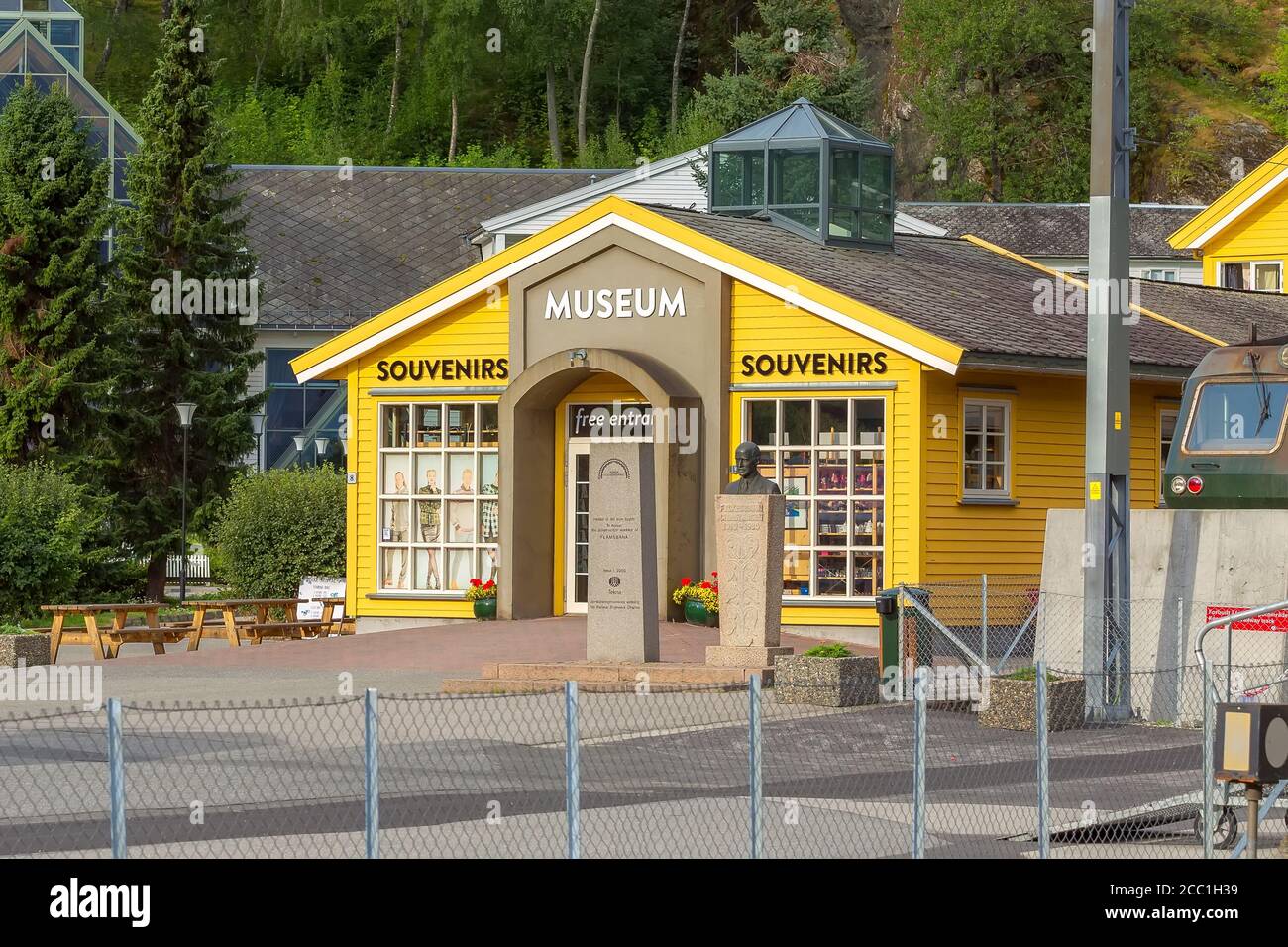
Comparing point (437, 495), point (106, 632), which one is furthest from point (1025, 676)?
point (106, 632)

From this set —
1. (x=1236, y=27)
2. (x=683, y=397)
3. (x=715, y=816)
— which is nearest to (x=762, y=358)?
(x=683, y=397)

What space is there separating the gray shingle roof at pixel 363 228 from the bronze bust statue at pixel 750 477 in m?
35.3

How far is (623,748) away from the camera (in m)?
17.7

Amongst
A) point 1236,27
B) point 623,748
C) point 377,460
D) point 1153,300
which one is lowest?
point 623,748

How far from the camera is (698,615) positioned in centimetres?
2731

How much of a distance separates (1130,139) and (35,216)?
25313 millimetres

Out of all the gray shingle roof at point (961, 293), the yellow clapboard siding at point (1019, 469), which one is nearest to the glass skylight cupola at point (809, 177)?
the gray shingle roof at point (961, 293)

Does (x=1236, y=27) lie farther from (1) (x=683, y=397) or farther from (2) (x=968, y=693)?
(2) (x=968, y=693)

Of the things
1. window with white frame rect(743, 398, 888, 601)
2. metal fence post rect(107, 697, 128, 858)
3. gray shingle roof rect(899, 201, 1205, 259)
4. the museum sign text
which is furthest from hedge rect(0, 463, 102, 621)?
gray shingle roof rect(899, 201, 1205, 259)

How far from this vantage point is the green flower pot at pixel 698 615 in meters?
27.2

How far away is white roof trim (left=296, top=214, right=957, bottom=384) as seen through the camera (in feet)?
87.5

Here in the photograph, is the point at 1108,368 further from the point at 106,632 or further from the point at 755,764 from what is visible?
the point at 106,632

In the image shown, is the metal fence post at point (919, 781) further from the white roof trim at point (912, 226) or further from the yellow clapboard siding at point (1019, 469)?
the white roof trim at point (912, 226)

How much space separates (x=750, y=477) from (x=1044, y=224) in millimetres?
41439
